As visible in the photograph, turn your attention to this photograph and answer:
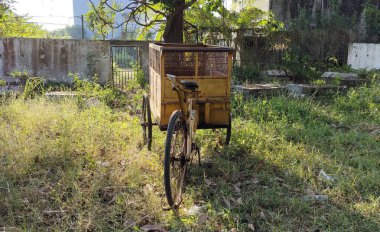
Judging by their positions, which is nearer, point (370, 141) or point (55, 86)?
point (370, 141)

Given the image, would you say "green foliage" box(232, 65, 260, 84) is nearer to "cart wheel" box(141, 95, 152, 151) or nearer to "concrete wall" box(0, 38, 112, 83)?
"concrete wall" box(0, 38, 112, 83)

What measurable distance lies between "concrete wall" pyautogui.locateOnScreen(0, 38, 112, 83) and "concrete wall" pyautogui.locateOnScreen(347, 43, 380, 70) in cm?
969

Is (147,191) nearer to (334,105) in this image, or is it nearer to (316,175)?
(316,175)

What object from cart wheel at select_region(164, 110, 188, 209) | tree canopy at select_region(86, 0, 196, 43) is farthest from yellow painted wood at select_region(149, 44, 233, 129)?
tree canopy at select_region(86, 0, 196, 43)

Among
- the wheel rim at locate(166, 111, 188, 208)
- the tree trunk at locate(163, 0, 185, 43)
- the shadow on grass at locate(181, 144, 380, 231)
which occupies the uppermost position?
the tree trunk at locate(163, 0, 185, 43)

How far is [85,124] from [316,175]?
362cm

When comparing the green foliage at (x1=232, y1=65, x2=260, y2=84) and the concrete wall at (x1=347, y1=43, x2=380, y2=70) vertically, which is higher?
the concrete wall at (x1=347, y1=43, x2=380, y2=70)

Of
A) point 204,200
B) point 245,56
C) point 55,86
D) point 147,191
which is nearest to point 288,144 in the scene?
point 204,200

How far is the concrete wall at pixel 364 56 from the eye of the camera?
13520 mm

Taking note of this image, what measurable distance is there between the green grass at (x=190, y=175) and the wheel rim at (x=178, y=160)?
17cm

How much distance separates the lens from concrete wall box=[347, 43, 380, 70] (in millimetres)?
13520

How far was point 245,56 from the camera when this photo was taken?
14.1 m

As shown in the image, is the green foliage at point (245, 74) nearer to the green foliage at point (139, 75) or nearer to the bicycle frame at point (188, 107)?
the green foliage at point (139, 75)

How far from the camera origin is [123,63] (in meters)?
12.5
